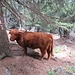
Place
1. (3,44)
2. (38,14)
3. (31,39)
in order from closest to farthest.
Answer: (3,44)
(31,39)
(38,14)

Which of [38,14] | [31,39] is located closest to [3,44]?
[31,39]

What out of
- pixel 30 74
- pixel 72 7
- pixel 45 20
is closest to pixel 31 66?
pixel 30 74

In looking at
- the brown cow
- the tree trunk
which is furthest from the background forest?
the tree trunk

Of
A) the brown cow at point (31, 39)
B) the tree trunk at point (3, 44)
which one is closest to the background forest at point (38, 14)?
the brown cow at point (31, 39)

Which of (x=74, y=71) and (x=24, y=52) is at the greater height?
(x=24, y=52)

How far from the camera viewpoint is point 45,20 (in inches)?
332

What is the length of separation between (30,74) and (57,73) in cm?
108

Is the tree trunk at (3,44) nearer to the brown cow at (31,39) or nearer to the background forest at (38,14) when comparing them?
the brown cow at (31,39)

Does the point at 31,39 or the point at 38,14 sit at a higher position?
the point at 38,14

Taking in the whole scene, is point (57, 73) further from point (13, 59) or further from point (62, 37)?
point (62, 37)

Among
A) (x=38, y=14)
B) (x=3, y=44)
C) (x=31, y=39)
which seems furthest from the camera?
(x=38, y=14)

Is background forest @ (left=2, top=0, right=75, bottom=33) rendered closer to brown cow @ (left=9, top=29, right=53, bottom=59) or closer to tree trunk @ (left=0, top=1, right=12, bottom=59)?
brown cow @ (left=9, top=29, right=53, bottom=59)

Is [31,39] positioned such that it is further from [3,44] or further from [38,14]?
[38,14]

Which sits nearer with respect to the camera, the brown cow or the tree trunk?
the tree trunk
